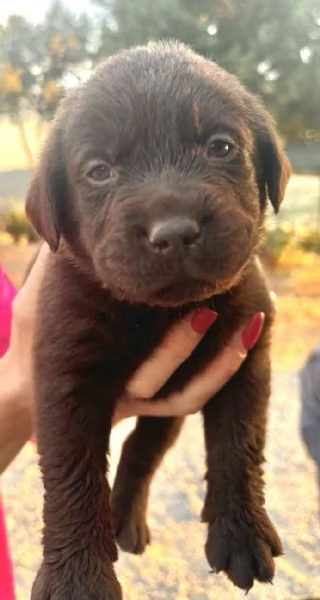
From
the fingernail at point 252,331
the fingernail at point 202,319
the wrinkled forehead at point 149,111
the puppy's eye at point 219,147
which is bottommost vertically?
the fingernail at point 252,331

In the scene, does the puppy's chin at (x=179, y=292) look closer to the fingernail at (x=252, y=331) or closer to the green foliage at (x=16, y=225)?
the fingernail at (x=252, y=331)

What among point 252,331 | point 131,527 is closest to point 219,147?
point 252,331

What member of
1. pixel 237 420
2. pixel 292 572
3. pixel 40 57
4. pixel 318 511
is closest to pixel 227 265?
pixel 237 420

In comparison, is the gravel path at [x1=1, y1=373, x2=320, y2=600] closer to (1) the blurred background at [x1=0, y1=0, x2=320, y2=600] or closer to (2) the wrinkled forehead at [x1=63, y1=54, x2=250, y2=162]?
(1) the blurred background at [x1=0, y1=0, x2=320, y2=600]

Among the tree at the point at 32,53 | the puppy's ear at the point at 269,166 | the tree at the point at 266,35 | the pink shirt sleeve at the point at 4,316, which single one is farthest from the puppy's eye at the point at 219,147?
the tree at the point at 32,53

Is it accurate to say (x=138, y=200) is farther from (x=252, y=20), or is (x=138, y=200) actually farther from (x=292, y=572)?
(x=252, y=20)
